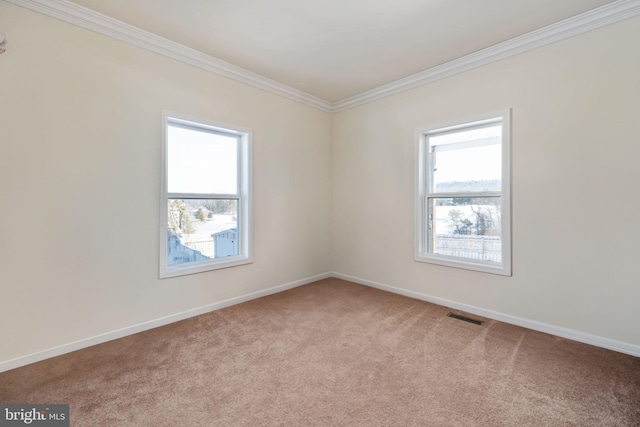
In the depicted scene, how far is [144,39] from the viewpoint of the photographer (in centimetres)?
273

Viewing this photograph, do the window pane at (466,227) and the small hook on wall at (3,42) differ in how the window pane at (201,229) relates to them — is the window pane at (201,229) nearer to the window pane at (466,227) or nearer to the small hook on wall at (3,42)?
the small hook on wall at (3,42)

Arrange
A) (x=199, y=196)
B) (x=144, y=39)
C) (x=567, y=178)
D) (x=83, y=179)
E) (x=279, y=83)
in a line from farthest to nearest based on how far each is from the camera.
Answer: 1. (x=279, y=83)
2. (x=199, y=196)
3. (x=144, y=39)
4. (x=567, y=178)
5. (x=83, y=179)

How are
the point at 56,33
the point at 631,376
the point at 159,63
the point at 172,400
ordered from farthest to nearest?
the point at 159,63 → the point at 56,33 → the point at 631,376 → the point at 172,400

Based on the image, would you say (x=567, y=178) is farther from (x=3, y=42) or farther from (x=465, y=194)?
(x=3, y=42)

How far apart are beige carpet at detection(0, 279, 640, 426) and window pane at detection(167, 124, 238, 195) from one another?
1.49 metres

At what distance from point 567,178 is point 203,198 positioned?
11.9 ft

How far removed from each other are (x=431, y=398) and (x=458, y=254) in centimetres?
199

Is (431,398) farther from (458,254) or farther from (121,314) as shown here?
(121,314)

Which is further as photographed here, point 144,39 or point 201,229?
point 201,229

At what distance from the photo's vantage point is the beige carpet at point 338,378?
1684 mm

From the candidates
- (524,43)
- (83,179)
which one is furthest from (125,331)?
(524,43)

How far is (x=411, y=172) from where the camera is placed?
370 cm

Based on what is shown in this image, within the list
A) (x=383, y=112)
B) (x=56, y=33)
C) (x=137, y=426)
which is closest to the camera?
(x=137, y=426)

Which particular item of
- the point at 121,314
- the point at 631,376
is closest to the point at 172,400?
the point at 121,314
